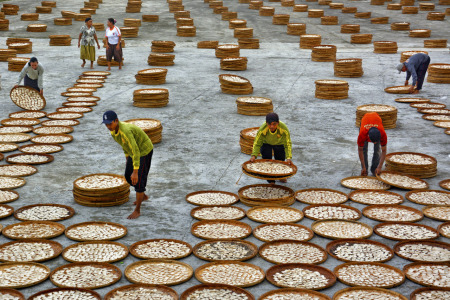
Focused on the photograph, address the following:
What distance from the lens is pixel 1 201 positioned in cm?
986

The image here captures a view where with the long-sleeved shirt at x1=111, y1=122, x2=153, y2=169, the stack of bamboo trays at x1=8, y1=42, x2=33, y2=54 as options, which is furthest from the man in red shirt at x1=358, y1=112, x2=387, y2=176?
the stack of bamboo trays at x1=8, y1=42, x2=33, y2=54

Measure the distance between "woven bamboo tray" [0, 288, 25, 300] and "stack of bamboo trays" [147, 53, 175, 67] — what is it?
1678 cm

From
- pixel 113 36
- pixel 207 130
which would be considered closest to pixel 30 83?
pixel 207 130

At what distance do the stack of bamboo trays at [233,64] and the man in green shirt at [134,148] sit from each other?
13545mm

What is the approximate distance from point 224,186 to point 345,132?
491 centimetres

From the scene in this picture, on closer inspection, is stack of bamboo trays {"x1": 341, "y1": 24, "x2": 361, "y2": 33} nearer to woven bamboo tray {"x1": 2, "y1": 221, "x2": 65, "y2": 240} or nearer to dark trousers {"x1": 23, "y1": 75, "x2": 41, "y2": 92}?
dark trousers {"x1": 23, "y1": 75, "x2": 41, "y2": 92}

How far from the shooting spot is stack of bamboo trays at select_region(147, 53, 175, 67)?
2295 cm

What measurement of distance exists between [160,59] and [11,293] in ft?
55.5

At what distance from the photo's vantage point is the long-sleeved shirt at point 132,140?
8.76 m

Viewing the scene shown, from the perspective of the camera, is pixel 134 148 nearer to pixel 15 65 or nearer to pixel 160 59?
pixel 160 59

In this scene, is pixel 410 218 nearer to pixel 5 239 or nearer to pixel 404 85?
pixel 5 239

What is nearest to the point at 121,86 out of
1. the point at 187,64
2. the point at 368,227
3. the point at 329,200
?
the point at 187,64

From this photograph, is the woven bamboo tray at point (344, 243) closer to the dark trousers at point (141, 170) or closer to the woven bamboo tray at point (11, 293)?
the dark trousers at point (141, 170)

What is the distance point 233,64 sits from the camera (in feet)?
74.0
